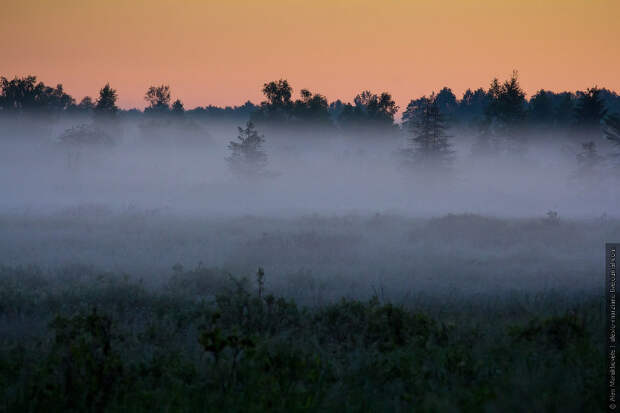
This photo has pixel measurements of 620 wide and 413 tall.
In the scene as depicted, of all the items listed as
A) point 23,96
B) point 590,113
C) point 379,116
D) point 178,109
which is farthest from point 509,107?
point 23,96

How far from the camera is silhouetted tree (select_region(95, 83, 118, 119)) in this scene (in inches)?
1984

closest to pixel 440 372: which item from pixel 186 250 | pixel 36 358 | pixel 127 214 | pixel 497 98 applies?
pixel 36 358

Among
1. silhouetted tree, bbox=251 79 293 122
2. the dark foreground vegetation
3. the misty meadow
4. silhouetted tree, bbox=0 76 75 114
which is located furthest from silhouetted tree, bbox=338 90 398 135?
the dark foreground vegetation

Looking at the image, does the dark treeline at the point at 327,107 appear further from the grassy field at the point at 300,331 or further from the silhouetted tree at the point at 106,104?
the grassy field at the point at 300,331

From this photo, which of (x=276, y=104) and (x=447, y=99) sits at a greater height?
(x=447, y=99)

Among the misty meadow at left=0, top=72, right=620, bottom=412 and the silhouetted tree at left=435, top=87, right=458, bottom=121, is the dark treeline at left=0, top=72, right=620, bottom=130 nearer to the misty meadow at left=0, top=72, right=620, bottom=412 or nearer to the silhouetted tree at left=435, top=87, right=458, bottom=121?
the misty meadow at left=0, top=72, right=620, bottom=412

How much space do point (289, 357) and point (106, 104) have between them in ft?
176

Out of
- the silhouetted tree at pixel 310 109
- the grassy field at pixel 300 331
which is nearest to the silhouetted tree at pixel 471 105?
the silhouetted tree at pixel 310 109

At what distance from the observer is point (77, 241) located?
51.1 feet

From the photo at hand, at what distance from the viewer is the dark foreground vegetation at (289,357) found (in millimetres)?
3818

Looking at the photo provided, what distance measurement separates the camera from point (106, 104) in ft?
167

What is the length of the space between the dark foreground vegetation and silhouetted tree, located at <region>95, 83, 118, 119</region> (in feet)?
158

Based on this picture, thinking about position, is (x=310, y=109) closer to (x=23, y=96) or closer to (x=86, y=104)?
(x=23, y=96)

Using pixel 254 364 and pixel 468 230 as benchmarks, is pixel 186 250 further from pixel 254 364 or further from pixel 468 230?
pixel 468 230
